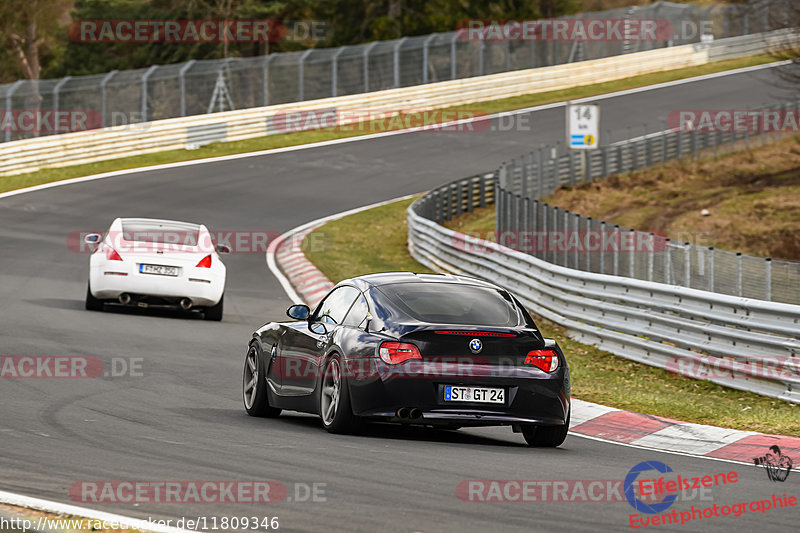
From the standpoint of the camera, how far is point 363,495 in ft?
24.4

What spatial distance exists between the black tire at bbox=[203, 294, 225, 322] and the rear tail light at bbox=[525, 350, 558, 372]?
32.3 feet

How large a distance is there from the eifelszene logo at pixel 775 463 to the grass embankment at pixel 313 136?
97.5 feet

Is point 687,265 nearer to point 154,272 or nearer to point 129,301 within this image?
point 154,272

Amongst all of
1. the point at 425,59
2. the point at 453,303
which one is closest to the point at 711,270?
the point at 453,303

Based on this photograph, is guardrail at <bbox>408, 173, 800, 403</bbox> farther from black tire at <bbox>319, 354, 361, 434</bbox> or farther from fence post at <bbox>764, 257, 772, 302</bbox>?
black tire at <bbox>319, 354, 361, 434</bbox>

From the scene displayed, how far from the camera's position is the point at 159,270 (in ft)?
61.9

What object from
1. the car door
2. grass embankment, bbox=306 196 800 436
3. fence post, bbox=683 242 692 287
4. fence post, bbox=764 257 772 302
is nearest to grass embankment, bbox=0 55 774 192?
grass embankment, bbox=306 196 800 436

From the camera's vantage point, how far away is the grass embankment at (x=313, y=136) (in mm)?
39250

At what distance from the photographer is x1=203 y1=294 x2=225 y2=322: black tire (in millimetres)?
19297

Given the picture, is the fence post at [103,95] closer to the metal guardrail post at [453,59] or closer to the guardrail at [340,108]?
the guardrail at [340,108]

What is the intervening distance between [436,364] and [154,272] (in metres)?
9.81

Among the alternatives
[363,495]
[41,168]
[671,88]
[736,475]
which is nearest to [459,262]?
[736,475]

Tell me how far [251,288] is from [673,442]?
13.8m

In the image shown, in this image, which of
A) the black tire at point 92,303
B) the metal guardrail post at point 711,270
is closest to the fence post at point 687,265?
the metal guardrail post at point 711,270
